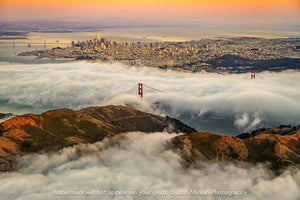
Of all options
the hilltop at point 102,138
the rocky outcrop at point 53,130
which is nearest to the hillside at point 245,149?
the hilltop at point 102,138

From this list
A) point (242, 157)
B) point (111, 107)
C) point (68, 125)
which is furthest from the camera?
point (111, 107)

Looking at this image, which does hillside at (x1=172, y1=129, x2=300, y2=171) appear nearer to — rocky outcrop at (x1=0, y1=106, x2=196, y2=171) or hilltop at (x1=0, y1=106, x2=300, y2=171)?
hilltop at (x1=0, y1=106, x2=300, y2=171)

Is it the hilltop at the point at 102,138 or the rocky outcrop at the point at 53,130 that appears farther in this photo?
the rocky outcrop at the point at 53,130

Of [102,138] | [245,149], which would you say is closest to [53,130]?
[102,138]

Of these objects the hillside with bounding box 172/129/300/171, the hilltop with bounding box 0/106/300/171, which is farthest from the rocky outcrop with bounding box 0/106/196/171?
the hillside with bounding box 172/129/300/171

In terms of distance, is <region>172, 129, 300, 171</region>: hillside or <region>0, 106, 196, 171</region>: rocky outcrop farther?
<region>0, 106, 196, 171</region>: rocky outcrop

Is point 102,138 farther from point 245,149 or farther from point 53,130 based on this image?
point 245,149

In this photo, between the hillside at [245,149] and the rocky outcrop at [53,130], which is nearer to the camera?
the hillside at [245,149]

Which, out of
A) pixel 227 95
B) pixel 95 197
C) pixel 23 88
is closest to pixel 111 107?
pixel 95 197

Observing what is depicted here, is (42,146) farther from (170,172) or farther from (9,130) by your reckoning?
(170,172)

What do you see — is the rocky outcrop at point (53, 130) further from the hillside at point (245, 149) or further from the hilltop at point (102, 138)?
the hillside at point (245, 149)

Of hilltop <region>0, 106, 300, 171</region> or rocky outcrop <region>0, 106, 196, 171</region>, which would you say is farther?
rocky outcrop <region>0, 106, 196, 171</region>
